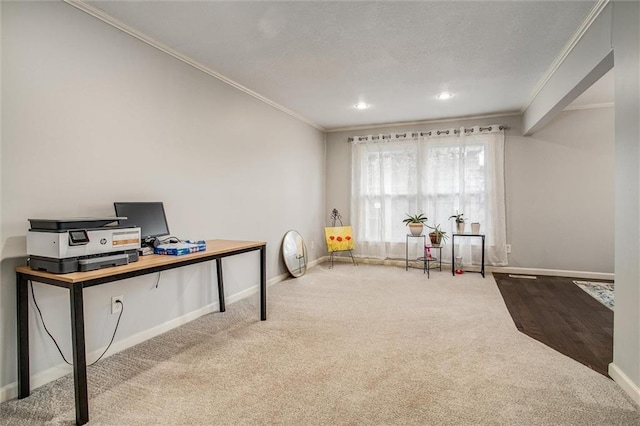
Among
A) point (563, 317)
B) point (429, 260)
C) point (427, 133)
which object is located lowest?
point (563, 317)

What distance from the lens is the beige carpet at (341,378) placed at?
1.60m

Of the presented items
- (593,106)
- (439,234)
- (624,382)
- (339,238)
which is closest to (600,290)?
(439,234)

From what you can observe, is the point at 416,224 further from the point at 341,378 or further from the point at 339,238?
the point at 341,378

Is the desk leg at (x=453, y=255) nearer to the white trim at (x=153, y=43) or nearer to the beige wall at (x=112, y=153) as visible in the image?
the beige wall at (x=112, y=153)

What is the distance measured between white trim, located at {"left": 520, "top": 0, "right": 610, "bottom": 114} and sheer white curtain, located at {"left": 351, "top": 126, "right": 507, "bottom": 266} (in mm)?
1145

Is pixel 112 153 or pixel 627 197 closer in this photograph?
pixel 627 197

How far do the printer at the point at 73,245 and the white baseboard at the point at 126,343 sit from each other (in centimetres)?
69

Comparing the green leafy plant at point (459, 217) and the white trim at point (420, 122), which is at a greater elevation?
the white trim at point (420, 122)

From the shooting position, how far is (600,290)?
3820mm

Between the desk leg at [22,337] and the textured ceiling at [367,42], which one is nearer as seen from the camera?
the desk leg at [22,337]

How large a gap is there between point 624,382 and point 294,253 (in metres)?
3.49

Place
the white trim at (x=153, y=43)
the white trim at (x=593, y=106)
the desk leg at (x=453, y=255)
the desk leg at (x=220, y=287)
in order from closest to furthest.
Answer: the white trim at (x=153, y=43), the desk leg at (x=220, y=287), the white trim at (x=593, y=106), the desk leg at (x=453, y=255)

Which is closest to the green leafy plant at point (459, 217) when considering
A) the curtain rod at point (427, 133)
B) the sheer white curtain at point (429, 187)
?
the sheer white curtain at point (429, 187)

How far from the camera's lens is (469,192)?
192 inches
